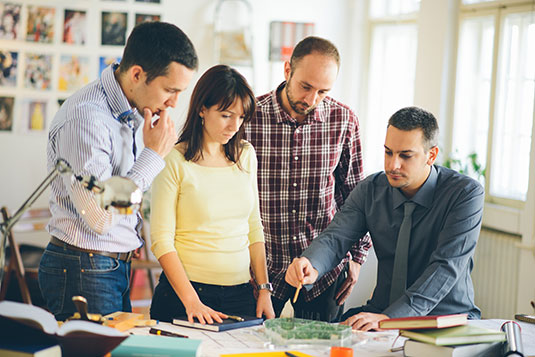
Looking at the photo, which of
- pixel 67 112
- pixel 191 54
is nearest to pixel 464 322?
pixel 191 54

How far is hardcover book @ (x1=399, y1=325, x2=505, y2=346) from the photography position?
63.7 inches

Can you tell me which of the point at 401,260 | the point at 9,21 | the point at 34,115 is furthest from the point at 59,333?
the point at 9,21

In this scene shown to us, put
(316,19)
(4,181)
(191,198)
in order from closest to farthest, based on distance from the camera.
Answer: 1. (191,198)
2. (4,181)
3. (316,19)

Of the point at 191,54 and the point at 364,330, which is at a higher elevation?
the point at 191,54

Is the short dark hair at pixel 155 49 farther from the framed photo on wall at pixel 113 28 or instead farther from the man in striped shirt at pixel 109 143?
the framed photo on wall at pixel 113 28

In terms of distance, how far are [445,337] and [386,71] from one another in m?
4.34

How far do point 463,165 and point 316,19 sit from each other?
207cm

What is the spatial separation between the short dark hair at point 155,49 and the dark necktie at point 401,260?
1.01 meters

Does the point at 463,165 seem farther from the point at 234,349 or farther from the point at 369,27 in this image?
the point at 234,349

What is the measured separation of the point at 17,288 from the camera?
4.42 meters

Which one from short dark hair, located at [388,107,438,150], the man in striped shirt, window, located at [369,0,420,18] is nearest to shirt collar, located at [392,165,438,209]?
short dark hair, located at [388,107,438,150]

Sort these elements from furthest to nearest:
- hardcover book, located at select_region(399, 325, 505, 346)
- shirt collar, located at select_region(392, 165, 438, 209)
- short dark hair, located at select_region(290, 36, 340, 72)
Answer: short dark hair, located at select_region(290, 36, 340, 72), shirt collar, located at select_region(392, 165, 438, 209), hardcover book, located at select_region(399, 325, 505, 346)

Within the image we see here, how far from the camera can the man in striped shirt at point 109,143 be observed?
1.75 m

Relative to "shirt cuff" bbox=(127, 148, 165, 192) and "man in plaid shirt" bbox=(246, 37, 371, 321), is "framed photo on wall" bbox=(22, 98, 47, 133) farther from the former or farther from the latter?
"shirt cuff" bbox=(127, 148, 165, 192)
